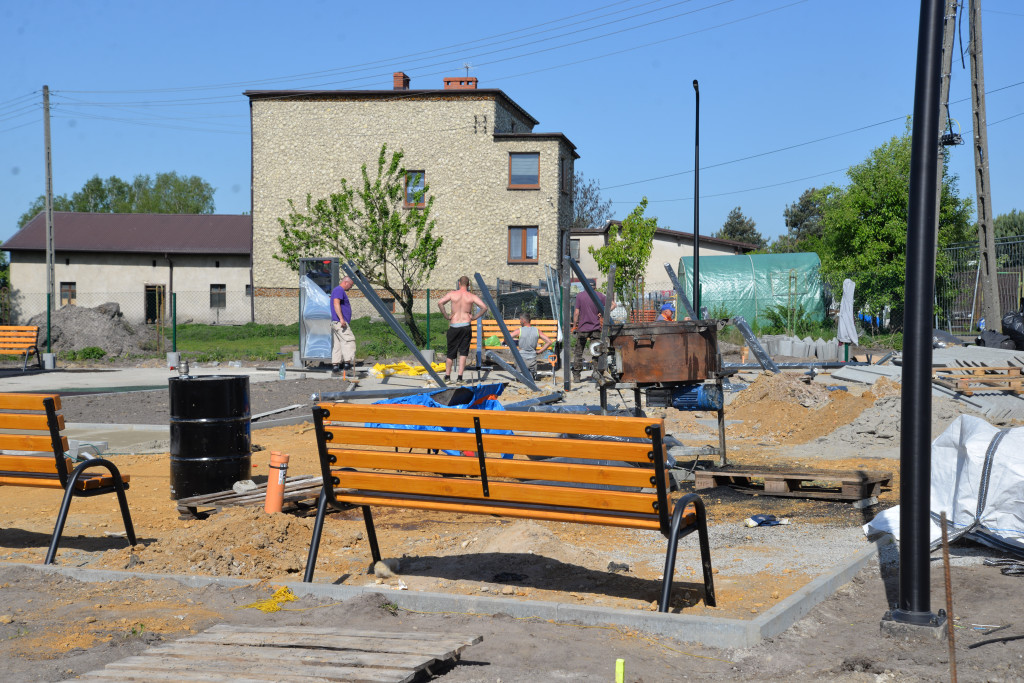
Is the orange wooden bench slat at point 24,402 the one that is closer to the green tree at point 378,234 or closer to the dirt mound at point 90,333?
the green tree at point 378,234

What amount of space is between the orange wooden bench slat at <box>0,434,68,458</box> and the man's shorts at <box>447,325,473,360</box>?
A: 11.6m

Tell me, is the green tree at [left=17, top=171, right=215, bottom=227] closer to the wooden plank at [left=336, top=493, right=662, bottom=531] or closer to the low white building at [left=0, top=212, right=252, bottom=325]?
the low white building at [left=0, top=212, right=252, bottom=325]

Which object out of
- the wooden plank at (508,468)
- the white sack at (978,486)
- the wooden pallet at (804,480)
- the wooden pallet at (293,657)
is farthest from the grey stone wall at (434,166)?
the wooden pallet at (293,657)

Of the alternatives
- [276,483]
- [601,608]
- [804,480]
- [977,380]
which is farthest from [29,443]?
[977,380]

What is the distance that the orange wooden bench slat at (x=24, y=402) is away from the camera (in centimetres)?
596

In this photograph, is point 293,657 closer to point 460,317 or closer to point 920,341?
point 920,341

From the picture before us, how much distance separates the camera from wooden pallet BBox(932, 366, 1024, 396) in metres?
13.6

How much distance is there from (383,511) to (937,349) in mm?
16292

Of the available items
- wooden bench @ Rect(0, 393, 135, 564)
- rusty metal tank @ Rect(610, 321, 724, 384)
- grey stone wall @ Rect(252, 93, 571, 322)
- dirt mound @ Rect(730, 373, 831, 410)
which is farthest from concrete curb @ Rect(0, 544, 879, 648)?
grey stone wall @ Rect(252, 93, 571, 322)

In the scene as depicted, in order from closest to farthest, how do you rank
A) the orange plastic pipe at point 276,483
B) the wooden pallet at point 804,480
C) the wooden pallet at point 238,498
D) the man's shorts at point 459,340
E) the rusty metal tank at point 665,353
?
the orange plastic pipe at point 276,483 < the wooden pallet at point 238,498 < the wooden pallet at point 804,480 < the rusty metal tank at point 665,353 < the man's shorts at point 459,340

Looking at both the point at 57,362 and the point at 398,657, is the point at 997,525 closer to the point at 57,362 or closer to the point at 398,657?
the point at 398,657

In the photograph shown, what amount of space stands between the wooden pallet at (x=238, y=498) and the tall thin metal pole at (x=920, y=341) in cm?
405

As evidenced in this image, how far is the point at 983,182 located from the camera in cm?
2230

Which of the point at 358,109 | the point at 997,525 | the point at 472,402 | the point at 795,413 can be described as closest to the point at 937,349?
the point at 795,413
